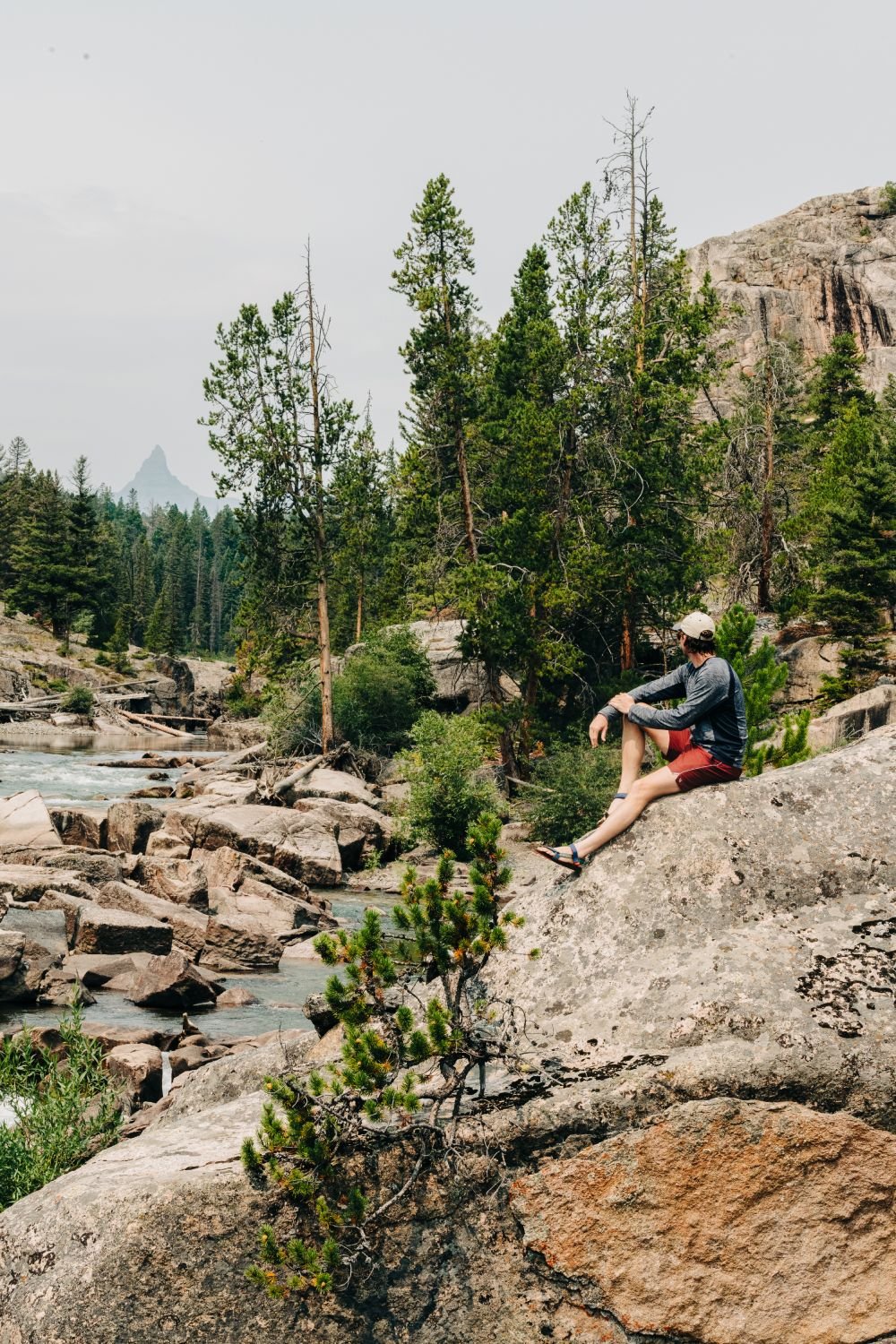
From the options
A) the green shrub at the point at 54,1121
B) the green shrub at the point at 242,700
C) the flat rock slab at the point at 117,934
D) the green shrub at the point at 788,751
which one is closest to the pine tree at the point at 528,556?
the green shrub at the point at 788,751

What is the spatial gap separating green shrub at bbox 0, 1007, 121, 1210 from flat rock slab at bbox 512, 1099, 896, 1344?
3.88 metres

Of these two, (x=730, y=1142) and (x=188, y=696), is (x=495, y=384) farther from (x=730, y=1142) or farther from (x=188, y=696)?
(x=188, y=696)

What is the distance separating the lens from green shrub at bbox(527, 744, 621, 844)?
88.4 ft

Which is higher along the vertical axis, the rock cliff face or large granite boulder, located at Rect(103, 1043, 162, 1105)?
the rock cliff face

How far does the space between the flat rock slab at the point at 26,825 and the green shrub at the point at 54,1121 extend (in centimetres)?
1481

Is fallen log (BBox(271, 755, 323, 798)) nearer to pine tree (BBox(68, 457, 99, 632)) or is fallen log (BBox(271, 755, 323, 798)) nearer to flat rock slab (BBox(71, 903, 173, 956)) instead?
flat rock slab (BBox(71, 903, 173, 956))

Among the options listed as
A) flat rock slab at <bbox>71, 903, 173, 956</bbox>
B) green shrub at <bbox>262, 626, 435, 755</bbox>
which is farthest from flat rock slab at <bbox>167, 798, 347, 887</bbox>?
green shrub at <bbox>262, 626, 435, 755</bbox>

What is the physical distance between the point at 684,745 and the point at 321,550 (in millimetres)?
34449

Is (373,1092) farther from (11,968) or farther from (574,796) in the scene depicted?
(574,796)

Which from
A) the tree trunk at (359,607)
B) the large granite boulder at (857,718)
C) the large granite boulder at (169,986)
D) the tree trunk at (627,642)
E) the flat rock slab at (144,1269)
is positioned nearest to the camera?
the flat rock slab at (144,1269)

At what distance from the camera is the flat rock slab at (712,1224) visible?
5055 millimetres

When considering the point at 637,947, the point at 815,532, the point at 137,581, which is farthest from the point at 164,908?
the point at 137,581

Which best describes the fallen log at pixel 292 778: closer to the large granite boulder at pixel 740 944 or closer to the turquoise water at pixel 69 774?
the turquoise water at pixel 69 774

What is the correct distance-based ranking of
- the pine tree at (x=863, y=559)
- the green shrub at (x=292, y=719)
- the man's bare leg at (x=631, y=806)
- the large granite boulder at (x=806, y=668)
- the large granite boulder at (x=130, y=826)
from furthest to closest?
the green shrub at (x=292, y=719)
the large granite boulder at (x=806, y=668)
the pine tree at (x=863, y=559)
the large granite boulder at (x=130, y=826)
the man's bare leg at (x=631, y=806)
